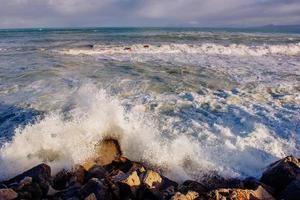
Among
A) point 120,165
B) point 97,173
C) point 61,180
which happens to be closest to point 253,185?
point 120,165

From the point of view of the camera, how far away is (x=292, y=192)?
192 inches

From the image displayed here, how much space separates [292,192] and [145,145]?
2.75 m

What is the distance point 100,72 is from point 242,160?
24.4 feet

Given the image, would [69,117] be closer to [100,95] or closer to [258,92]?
[100,95]

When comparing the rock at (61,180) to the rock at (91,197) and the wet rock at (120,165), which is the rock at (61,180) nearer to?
the wet rock at (120,165)

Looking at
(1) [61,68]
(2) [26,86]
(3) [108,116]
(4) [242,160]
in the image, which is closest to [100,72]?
(1) [61,68]

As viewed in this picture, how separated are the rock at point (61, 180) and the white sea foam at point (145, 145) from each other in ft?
1.05

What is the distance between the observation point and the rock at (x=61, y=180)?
228 inches

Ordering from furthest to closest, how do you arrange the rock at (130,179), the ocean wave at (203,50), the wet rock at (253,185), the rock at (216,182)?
the ocean wave at (203,50), the rock at (216,182), the wet rock at (253,185), the rock at (130,179)

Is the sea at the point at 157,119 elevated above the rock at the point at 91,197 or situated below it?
below

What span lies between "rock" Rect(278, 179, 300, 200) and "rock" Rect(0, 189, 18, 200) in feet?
10.6

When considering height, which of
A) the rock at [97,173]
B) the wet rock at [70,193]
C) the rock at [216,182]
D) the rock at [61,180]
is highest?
the wet rock at [70,193]

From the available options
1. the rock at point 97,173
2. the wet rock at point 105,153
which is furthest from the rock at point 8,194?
the wet rock at point 105,153

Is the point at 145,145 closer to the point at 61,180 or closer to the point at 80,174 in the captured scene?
the point at 80,174
